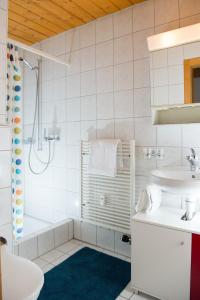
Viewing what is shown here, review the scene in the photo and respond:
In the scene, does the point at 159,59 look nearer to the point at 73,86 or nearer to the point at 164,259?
the point at 73,86

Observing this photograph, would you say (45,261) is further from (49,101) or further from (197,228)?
(49,101)

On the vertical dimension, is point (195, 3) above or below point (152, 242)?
above

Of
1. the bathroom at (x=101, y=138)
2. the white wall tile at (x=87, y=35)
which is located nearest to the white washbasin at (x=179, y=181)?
the bathroom at (x=101, y=138)

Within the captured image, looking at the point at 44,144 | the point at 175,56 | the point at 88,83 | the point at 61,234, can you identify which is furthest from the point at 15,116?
the point at 175,56

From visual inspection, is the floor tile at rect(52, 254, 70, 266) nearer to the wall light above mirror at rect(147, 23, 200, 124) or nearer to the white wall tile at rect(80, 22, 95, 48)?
the wall light above mirror at rect(147, 23, 200, 124)

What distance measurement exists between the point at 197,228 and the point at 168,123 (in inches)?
34.7

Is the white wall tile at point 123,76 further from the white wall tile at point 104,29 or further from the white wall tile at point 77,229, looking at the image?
the white wall tile at point 77,229

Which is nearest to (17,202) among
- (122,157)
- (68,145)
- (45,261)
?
(45,261)

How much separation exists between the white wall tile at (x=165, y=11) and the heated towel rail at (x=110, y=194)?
42.4 inches

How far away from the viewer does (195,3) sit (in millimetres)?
1813

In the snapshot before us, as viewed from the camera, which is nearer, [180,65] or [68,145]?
[180,65]

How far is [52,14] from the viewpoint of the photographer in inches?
87.4

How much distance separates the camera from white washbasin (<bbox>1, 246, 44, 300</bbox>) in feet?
3.49

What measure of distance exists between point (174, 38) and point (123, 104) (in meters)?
0.69
